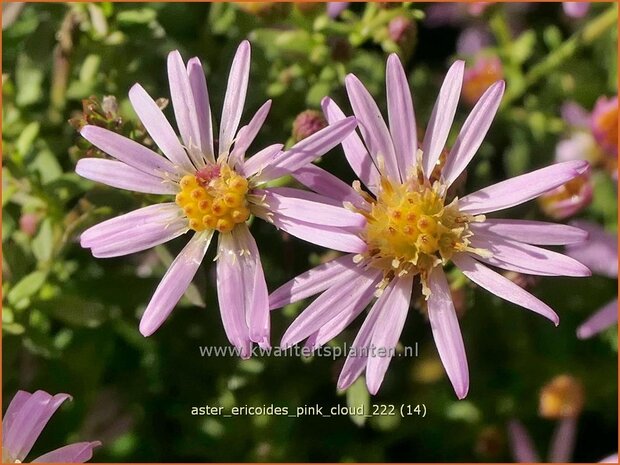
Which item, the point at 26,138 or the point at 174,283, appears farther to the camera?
the point at 26,138

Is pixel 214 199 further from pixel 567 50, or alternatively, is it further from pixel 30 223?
pixel 567 50

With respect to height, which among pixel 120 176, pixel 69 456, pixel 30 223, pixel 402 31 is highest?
pixel 402 31

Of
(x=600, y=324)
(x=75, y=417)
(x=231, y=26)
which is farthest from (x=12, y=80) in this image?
(x=600, y=324)

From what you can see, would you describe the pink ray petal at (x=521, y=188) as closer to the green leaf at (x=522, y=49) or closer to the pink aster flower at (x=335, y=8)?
the pink aster flower at (x=335, y=8)

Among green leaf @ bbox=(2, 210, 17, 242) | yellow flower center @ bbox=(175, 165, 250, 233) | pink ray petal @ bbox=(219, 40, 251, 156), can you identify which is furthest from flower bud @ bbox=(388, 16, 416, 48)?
green leaf @ bbox=(2, 210, 17, 242)

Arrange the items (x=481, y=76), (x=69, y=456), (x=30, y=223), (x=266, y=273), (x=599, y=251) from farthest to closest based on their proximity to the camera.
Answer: (x=481, y=76), (x=599, y=251), (x=266, y=273), (x=30, y=223), (x=69, y=456)

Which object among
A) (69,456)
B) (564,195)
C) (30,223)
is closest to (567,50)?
(564,195)
